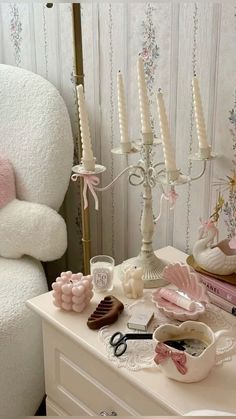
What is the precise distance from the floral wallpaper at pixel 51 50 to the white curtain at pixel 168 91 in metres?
0.11

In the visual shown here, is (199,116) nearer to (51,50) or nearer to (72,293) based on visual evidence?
(72,293)

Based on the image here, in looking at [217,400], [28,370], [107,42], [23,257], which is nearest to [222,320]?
[217,400]

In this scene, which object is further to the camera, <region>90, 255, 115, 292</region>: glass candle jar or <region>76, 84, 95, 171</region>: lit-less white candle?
<region>90, 255, 115, 292</region>: glass candle jar

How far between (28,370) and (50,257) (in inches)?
13.1

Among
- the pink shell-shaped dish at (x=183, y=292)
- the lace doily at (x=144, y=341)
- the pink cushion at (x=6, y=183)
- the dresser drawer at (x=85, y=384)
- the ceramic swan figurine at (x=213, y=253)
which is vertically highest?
the pink cushion at (x=6, y=183)

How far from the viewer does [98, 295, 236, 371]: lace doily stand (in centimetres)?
113

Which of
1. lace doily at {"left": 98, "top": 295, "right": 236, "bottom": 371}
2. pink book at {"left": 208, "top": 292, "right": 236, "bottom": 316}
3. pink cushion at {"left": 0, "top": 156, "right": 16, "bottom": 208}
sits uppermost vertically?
pink cushion at {"left": 0, "top": 156, "right": 16, "bottom": 208}

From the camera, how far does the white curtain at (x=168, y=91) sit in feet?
4.49

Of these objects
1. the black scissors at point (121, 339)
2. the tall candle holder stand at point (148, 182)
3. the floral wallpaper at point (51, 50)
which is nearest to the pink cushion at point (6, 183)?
the floral wallpaper at point (51, 50)

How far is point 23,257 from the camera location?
178 cm

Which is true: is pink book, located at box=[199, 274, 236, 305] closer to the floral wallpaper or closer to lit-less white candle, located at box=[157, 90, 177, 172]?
lit-less white candle, located at box=[157, 90, 177, 172]

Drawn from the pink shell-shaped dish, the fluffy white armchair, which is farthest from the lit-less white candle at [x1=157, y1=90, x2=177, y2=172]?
the fluffy white armchair

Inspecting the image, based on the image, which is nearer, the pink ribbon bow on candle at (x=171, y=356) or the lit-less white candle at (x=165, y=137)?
the pink ribbon bow on candle at (x=171, y=356)

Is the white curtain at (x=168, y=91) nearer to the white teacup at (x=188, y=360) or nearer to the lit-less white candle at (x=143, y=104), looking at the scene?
the lit-less white candle at (x=143, y=104)
